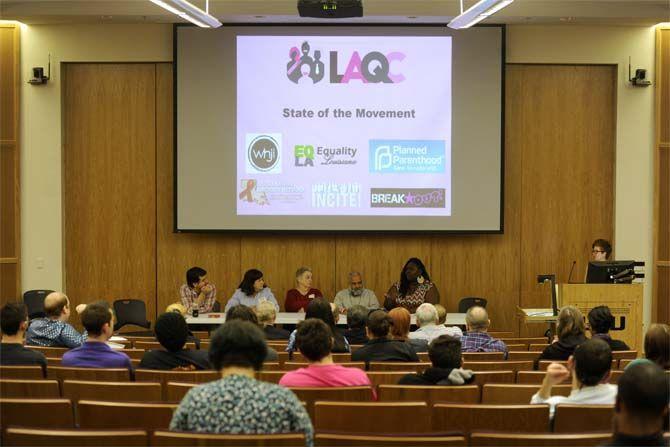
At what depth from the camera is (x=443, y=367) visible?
4.52 meters

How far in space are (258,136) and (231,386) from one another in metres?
7.58

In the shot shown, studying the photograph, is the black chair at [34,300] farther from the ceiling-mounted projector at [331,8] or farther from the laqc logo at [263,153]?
the ceiling-mounted projector at [331,8]

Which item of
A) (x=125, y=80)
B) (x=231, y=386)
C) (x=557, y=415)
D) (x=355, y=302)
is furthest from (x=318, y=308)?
(x=125, y=80)

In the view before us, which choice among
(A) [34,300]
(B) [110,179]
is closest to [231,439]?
(A) [34,300]

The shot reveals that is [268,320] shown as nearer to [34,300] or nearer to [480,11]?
[480,11]

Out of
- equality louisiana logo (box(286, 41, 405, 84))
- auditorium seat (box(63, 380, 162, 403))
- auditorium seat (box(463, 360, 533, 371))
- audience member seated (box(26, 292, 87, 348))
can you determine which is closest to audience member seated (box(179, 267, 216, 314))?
equality louisiana logo (box(286, 41, 405, 84))

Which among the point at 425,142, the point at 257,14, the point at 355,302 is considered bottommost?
the point at 355,302

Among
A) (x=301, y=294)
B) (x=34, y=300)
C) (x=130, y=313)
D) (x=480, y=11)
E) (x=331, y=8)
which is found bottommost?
(x=130, y=313)

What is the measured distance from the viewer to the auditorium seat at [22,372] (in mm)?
4746

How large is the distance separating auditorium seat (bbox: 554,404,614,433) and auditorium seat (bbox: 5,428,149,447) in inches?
69.7

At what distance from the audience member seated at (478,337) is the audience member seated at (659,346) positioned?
5.03 feet

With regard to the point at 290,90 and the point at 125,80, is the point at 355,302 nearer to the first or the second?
the point at 290,90

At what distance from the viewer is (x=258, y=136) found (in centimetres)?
1038

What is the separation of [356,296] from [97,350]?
205 inches
